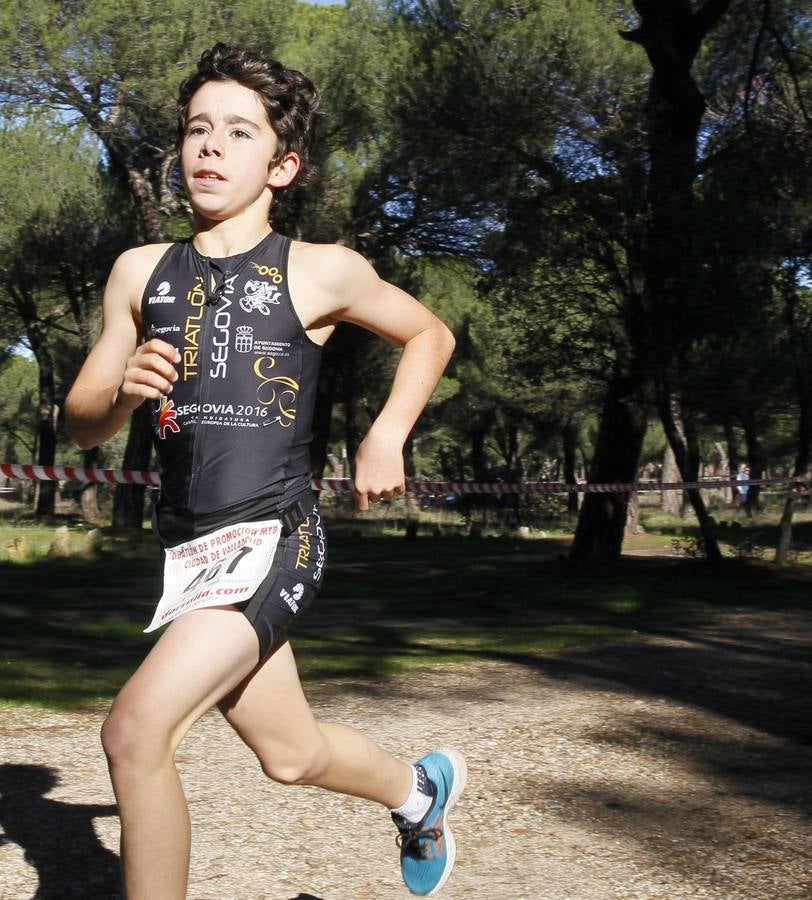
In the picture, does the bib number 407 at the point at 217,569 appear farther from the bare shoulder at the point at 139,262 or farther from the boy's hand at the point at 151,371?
the bare shoulder at the point at 139,262

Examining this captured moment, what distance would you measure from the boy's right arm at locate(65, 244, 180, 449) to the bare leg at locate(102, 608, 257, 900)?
1.63 feet

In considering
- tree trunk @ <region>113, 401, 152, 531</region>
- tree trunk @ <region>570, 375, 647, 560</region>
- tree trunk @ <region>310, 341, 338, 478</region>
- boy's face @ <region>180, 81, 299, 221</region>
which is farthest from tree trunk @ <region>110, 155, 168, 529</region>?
boy's face @ <region>180, 81, 299, 221</region>

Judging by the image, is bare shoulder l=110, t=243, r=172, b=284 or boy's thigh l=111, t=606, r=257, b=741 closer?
boy's thigh l=111, t=606, r=257, b=741

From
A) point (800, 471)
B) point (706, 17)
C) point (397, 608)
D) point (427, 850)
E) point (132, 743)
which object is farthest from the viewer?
point (800, 471)

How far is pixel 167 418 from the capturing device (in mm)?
2729

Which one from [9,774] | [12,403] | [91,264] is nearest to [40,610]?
[9,774]

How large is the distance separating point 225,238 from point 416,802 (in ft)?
4.59

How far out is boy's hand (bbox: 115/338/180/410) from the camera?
8.11 feet

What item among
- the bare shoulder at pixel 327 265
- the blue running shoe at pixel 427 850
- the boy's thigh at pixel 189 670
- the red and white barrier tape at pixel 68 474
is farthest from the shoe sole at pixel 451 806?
the red and white barrier tape at pixel 68 474

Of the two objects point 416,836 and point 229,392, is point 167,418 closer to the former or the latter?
point 229,392

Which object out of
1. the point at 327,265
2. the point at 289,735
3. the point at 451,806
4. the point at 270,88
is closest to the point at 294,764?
the point at 289,735

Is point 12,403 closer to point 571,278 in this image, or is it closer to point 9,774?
point 571,278

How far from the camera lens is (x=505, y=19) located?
16.3 m

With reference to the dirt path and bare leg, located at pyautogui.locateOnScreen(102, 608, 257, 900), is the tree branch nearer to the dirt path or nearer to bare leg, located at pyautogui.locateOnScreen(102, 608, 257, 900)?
the dirt path
